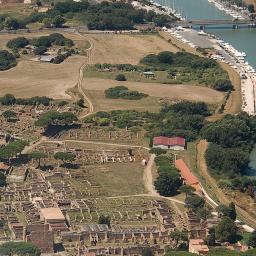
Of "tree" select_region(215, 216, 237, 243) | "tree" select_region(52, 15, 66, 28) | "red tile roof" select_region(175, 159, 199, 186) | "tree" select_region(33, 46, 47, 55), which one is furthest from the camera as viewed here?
"tree" select_region(52, 15, 66, 28)

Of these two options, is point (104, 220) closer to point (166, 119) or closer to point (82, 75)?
point (166, 119)

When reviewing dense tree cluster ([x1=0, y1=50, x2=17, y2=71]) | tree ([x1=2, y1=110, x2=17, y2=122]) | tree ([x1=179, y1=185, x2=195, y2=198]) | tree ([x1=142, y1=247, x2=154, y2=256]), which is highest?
tree ([x1=142, y1=247, x2=154, y2=256])

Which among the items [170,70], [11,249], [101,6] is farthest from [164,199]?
[101,6]

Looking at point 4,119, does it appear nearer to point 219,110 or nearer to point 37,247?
point 219,110

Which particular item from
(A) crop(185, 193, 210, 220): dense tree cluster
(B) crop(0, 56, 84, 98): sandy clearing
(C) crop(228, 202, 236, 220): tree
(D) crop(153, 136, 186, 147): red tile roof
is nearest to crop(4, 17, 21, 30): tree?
(B) crop(0, 56, 84, 98): sandy clearing

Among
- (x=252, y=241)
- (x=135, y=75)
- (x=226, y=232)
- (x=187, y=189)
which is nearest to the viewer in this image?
(x=252, y=241)

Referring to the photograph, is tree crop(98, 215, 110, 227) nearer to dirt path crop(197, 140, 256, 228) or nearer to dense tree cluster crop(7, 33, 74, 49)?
dirt path crop(197, 140, 256, 228)

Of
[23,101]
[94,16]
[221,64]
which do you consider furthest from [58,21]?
[23,101]
